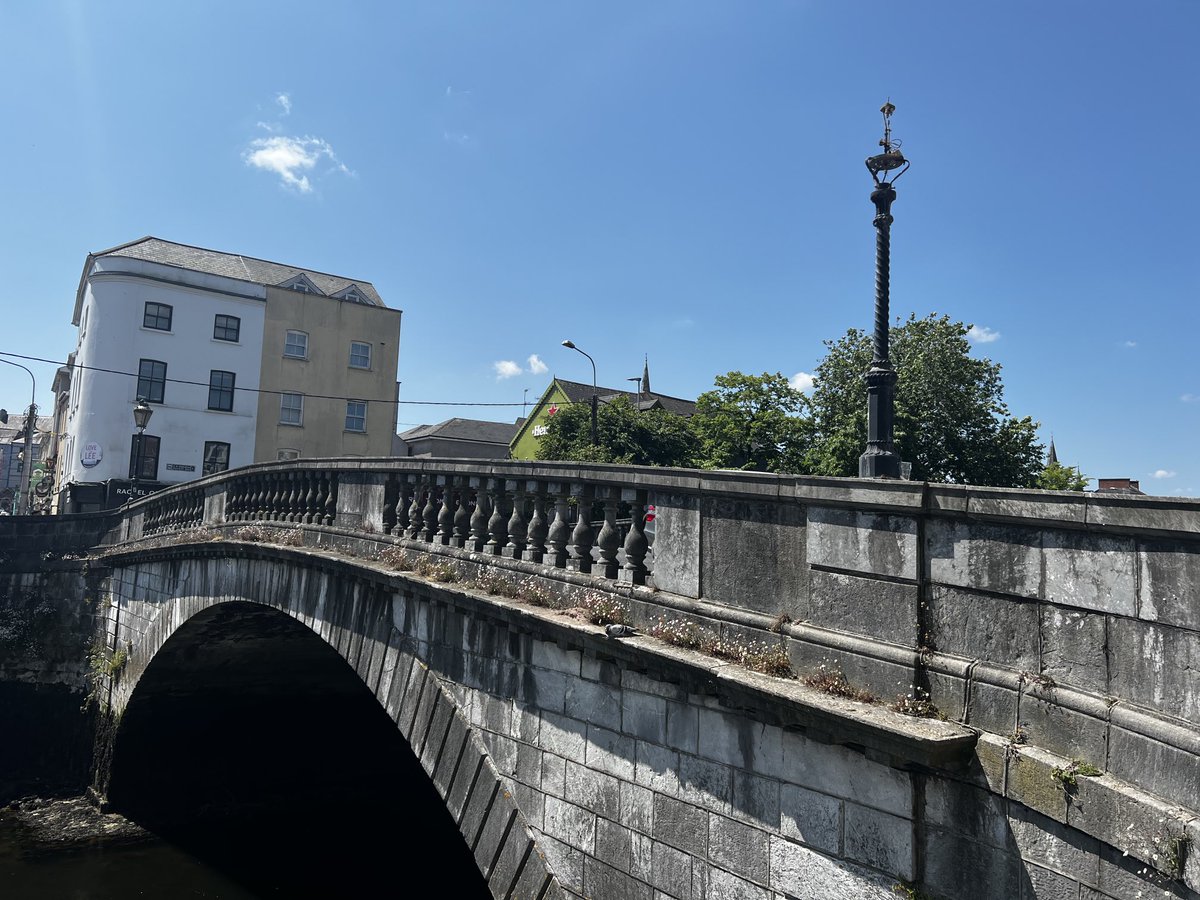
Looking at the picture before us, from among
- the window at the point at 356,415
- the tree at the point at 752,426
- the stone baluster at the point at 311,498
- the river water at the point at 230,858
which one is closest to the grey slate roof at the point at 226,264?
the window at the point at 356,415

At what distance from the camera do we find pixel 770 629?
4539 millimetres

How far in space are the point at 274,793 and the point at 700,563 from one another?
1511cm

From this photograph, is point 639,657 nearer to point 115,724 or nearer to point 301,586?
point 301,586

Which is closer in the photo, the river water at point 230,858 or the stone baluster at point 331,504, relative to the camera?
the stone baluster at point 331,504

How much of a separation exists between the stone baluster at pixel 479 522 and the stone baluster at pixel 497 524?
12cm

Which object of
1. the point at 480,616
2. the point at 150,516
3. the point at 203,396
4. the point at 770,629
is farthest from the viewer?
the point at 203,396

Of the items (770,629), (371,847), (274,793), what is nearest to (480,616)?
(770,629)

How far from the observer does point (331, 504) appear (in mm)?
10070

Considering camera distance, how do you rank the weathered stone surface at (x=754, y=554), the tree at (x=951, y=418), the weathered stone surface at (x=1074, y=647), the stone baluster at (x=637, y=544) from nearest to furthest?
the weathered stone surface at (x=1074, y=647) < the weathered stone surface at (x=754, y=554) < the stone baluster at (x=637, y=544) < the tree at (x=951, y=418)

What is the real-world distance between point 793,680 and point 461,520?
4027 mm

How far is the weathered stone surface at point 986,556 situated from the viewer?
137 inches

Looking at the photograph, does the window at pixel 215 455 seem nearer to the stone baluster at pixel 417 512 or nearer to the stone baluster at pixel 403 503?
the stone baluster at pixel 403 503

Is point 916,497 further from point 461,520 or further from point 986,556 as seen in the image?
point 461,520

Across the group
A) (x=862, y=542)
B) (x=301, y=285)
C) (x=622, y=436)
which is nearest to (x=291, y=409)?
(x=301, y=285)
